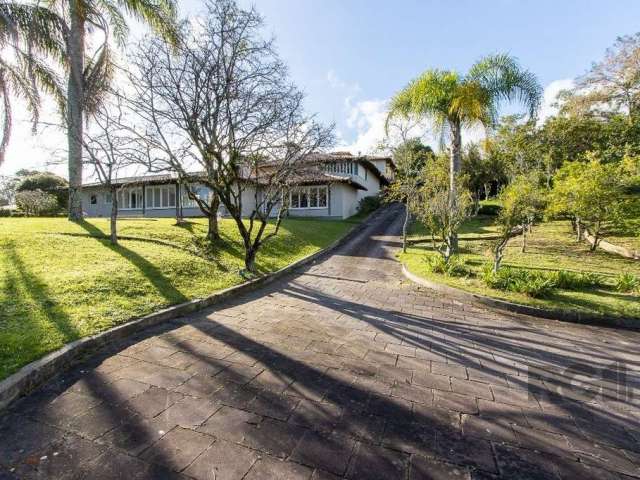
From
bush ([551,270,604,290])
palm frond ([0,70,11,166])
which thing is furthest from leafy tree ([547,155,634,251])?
palm frond ([0,70,11,166])

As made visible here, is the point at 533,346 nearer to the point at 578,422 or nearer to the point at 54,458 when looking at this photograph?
the point at 578,422

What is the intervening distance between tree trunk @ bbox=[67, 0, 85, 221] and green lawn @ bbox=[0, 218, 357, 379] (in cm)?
141

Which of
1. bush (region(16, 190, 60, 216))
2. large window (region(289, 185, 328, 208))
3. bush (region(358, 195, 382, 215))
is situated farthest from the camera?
bush (region(358, 195, 382, 215))

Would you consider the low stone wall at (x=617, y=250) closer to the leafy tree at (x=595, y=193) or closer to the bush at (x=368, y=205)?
the leafy tree at (x=595, y=193)

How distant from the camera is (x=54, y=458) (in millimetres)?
2107

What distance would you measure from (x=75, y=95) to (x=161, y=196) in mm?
15565

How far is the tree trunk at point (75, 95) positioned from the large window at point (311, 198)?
1393cm

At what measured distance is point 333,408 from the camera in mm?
2768

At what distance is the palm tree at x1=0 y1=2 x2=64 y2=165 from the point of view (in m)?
9.77

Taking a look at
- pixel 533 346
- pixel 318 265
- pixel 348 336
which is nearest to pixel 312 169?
pixel 318 265

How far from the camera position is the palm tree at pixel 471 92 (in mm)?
10797

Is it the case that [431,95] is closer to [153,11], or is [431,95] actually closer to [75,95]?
[153,11]

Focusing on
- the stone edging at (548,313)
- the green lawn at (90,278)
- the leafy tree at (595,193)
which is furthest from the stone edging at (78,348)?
the leafy tree at (595,193)

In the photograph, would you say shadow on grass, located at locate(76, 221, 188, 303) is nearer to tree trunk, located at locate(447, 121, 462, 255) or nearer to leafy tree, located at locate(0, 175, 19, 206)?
tree trunk, located at locate(447, 121, 462, 255)
